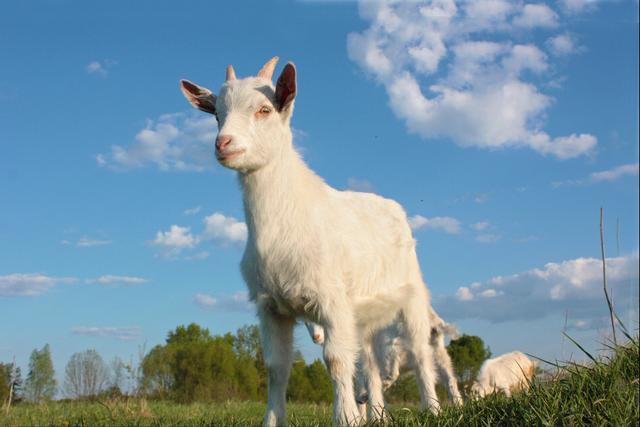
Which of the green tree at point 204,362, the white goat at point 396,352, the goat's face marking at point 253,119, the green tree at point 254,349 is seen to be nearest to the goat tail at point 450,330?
the white goat at point 396,352

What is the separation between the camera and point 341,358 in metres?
5.91

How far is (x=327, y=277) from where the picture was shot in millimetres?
6031

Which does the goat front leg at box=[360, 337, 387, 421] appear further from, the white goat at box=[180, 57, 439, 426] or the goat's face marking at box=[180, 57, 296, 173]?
the goat's face marking at box=[180, 57, 296, 173]

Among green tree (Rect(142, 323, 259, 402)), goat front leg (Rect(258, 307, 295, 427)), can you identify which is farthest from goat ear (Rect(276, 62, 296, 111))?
green tree (Rect(142, 323, 259, 402))

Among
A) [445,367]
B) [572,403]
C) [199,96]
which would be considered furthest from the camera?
[445,367]

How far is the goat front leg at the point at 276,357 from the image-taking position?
600 cm

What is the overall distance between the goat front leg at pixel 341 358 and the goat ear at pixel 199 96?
2.55 meters

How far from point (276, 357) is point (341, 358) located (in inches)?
25.4

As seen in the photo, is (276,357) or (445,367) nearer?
(276,357)

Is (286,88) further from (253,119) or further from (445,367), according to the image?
(445,367)

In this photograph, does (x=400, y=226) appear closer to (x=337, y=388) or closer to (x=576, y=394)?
(x=337, y=388)

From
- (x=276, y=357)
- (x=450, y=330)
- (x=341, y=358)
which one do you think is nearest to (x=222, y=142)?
(x=276, y=357)

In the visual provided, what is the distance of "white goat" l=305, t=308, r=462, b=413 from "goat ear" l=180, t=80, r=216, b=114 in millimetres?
3798

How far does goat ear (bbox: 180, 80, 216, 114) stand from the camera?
22.1 feet
